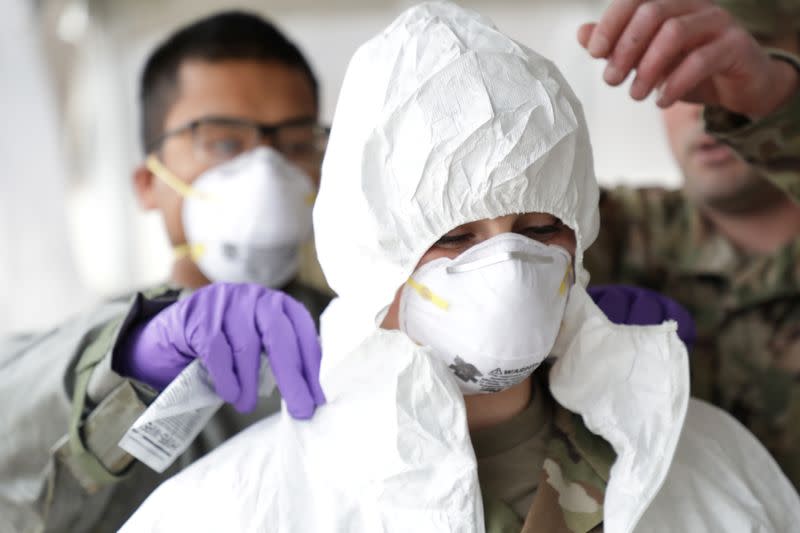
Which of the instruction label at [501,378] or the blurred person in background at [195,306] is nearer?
the instruction label at [501,378]

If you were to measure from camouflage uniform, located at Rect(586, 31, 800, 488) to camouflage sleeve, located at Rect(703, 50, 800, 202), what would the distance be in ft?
1.28

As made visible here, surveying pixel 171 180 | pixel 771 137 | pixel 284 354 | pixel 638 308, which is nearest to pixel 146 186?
pixel 171 180

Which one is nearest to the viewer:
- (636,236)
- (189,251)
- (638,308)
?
(638,308)

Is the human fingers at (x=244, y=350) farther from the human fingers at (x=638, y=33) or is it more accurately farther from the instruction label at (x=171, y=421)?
the human fingers at (x=638, y=33)

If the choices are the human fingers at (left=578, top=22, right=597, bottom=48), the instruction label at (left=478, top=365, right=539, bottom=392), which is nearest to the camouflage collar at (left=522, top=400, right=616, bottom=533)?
the instruction label at (left=478, top=365, right=539, bottom=392)

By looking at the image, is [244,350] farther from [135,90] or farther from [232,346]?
[135,90]

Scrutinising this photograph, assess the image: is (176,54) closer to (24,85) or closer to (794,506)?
(24,85)

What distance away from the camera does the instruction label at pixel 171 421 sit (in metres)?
1.19

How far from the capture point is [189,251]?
183 centimetres

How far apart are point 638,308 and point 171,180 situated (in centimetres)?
110

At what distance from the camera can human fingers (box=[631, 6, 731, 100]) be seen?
4.11ft

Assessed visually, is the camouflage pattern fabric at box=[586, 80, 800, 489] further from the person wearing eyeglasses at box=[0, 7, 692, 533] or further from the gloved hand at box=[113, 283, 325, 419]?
the gloved hand at box=[113, 283, 325, 419]

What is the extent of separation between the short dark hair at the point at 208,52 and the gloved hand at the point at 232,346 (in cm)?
78

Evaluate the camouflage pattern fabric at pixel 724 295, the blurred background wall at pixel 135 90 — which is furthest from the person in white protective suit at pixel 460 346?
the blurred background wall at pixel 135 90
